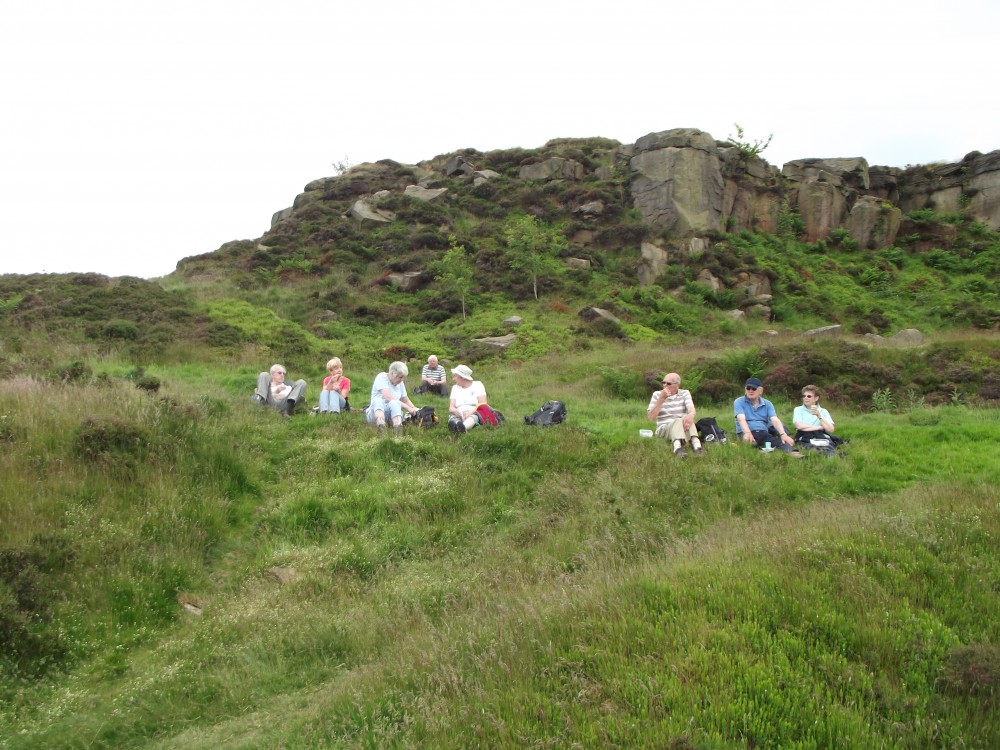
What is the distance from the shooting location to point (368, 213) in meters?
39.0

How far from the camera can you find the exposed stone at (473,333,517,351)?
22703 mm

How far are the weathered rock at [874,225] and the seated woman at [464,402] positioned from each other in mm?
32903

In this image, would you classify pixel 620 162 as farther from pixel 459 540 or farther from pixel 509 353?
pixel 459 540

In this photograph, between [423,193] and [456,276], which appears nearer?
[456,276]

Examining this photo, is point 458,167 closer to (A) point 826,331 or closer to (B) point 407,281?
(B) point 407,281

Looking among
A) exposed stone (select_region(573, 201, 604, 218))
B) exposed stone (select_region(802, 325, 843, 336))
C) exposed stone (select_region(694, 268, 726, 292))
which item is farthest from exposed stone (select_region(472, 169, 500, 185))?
exposed stone (select_region(802, 325, 843, 336))

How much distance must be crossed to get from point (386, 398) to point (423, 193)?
3278cm

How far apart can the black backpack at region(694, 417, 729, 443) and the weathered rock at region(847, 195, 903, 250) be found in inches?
1240

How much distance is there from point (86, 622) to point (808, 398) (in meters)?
9.55

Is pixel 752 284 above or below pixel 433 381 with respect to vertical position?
above

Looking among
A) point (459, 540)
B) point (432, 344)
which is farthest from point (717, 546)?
point (432, 344)

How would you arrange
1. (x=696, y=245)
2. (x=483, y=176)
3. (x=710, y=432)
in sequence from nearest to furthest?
(x=710, y=432) → (x=696, y=245) → (x=483, y=176)

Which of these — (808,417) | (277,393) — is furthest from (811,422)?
(277,393)

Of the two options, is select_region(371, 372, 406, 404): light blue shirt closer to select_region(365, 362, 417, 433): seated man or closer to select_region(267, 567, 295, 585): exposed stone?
select_region(365, 362, 417, 433): seated man
